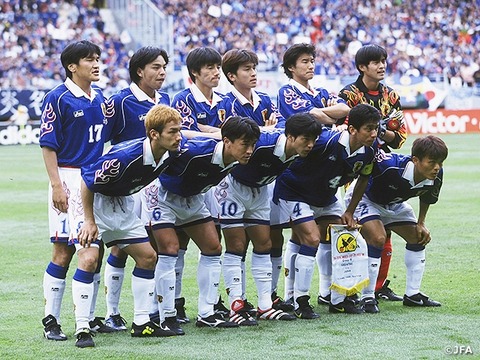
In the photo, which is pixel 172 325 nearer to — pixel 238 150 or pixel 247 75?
pixel 238 150

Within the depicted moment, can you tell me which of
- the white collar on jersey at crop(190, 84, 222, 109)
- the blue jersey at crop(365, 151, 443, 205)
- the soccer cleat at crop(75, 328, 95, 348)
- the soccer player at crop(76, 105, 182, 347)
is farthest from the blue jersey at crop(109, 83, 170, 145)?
the blue jersey at crop(365, 151, 443, 205)

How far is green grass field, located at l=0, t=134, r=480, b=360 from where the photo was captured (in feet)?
21.1

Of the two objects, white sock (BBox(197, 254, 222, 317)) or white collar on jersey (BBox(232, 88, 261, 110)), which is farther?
white collar on jersey (BBox(232, 88, 261, 110))

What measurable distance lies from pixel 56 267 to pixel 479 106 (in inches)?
1235

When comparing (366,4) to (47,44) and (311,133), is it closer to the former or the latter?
(47,44)

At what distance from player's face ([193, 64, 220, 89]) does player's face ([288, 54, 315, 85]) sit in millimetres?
900

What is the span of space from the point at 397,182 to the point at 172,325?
93.6 inches

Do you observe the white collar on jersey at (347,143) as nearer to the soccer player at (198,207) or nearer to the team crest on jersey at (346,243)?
the team crest on jersey at (346,243)

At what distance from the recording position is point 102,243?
7.26 m

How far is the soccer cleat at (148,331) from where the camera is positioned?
7020 mm

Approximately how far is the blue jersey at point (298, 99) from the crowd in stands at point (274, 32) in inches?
1080

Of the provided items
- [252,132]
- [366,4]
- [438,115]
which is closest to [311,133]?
[252,132]

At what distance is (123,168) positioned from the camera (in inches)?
259

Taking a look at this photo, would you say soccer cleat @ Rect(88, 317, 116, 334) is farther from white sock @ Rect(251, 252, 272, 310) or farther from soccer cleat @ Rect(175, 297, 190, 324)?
white sock @ Rect(251, 252, 272, 310)
